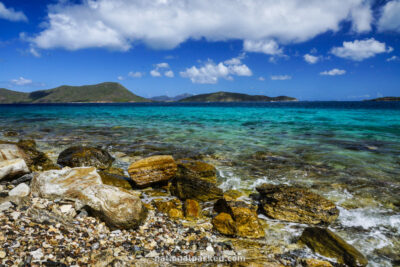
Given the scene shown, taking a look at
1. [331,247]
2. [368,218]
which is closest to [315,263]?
Result: [331,247]

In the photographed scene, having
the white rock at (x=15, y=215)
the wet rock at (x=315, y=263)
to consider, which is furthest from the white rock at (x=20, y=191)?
the wet rock at (x=315, y=263)

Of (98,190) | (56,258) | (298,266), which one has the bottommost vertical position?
(298,266)

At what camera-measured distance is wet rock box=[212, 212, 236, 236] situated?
5492 millimetres

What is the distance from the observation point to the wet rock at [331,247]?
4629 millimetres

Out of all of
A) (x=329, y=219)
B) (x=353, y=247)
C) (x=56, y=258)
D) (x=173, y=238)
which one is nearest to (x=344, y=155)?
(x=329, y=219)

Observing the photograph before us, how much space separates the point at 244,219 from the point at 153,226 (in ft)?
7.71

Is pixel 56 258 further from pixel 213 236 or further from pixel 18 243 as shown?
pixel 213 236

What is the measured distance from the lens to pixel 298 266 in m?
4.52

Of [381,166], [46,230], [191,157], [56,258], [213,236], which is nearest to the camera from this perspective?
[56,258]

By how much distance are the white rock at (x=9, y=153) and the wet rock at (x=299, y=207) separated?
32.1 ft

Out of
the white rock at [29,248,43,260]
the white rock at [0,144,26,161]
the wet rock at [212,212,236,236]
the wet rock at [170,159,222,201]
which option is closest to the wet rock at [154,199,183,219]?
the wet rock at [170,159,222,201]

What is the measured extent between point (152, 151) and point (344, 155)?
37.9ft

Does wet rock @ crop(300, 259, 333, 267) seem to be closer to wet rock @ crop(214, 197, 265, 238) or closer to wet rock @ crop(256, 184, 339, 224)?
wet rock @ crop(214, 197, 265, 238)

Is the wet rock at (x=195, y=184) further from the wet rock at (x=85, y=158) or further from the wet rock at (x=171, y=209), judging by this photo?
the wet rock at (x=85, y=158)
